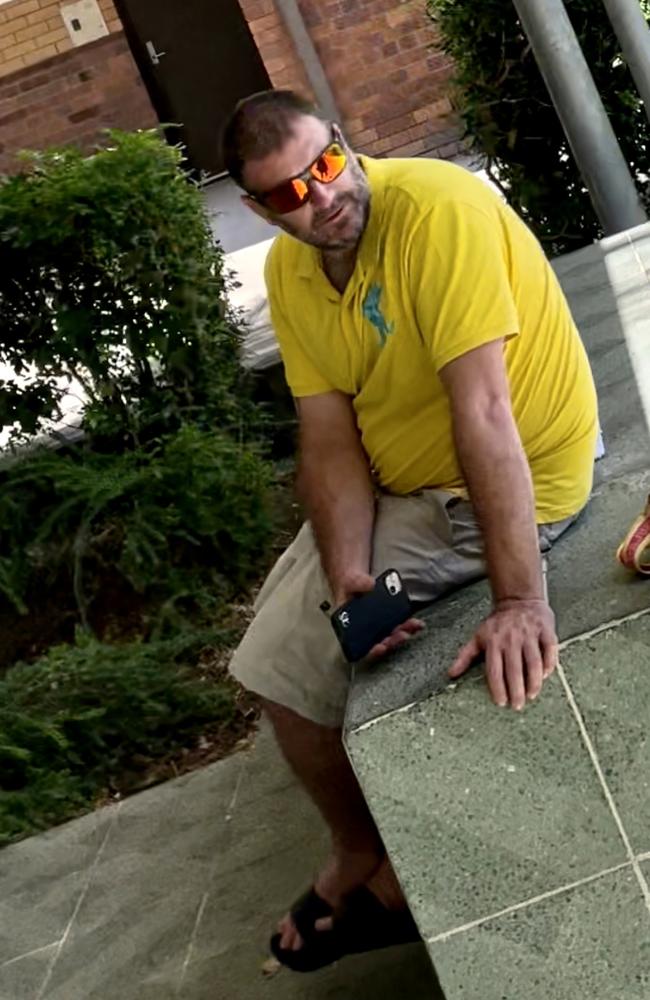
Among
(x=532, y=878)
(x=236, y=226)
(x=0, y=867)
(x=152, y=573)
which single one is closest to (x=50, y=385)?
(x=152, y=573)

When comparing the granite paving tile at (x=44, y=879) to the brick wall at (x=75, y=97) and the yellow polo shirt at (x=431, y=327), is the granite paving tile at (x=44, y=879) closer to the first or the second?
the yellow polo shirt at (x=431, y=327)

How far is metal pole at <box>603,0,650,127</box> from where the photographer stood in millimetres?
7203

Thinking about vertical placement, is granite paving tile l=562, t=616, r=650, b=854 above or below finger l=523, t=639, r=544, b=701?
below

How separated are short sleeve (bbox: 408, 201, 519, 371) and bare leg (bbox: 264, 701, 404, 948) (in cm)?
79

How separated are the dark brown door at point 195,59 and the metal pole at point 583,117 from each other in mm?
9194

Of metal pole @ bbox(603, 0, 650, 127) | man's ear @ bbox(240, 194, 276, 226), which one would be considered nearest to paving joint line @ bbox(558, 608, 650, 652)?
man's ear @ bbox(240, 194, 276, 226)

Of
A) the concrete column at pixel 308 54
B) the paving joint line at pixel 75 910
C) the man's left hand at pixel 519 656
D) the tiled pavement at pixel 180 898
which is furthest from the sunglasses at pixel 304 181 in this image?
the concrete column at pixel 308 54

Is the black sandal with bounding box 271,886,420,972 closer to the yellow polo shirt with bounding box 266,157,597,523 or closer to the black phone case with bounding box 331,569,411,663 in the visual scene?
the black phone case with bounding box 331,569,411,663

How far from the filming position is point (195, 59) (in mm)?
16625

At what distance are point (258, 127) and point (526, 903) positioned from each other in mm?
1430

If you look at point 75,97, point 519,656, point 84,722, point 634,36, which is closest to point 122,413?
point 84,722

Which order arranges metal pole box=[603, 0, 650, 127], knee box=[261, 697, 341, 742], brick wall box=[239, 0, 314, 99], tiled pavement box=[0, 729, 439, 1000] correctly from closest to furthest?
knee box=[261, 697, 341, 742] → tiled pavement box=[0, 729, 439, 1000] → metal pole box=[603, 0, 650, 127] → brick wall box=[239, 0, 314, 99]

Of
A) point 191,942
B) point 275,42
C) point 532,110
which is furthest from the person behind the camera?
point 275,42

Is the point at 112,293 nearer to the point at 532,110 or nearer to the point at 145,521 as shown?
the point at 145,521
